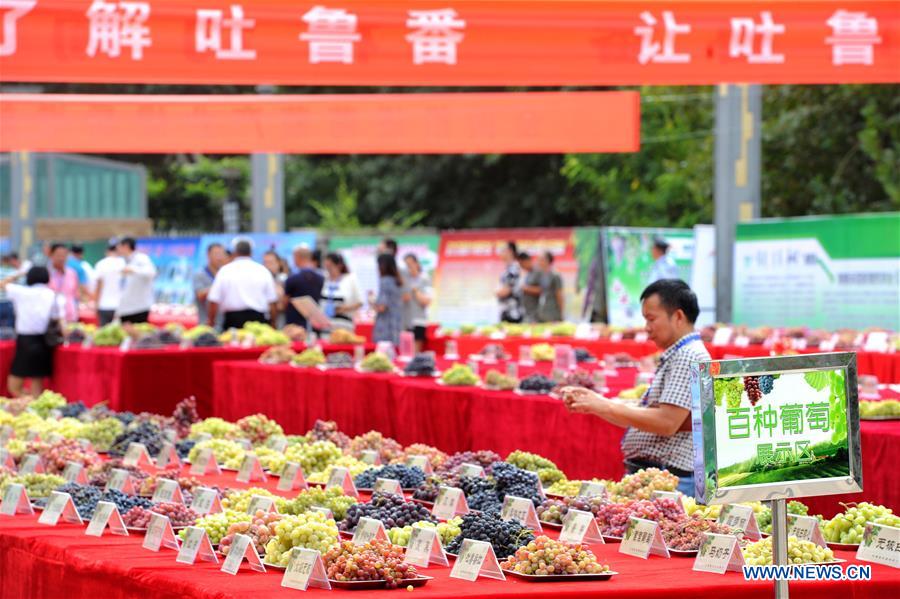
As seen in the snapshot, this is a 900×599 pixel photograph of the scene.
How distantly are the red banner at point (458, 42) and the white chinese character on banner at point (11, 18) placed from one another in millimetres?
43

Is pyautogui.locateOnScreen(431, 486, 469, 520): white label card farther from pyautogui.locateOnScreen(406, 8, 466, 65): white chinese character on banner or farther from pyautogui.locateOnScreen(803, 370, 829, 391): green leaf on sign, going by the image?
pyautogui.locateOnScreen(406, 8, 466, 65): white chinese character on banner

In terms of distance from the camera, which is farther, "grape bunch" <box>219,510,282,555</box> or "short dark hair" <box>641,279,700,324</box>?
"short dark hair" <box>641,279,700,324</box>

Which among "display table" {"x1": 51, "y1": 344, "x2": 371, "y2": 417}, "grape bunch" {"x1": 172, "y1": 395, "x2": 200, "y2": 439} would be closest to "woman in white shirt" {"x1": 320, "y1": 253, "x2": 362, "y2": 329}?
"display table" {"x1": 51, "y1": 344, "x2": 371, "y2": 417}

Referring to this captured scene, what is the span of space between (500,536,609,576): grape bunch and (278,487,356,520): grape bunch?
35.1 inches

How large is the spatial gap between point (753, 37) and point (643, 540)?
17.5 feet

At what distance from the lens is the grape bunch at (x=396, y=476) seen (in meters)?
4.98

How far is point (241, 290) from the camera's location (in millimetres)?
12219

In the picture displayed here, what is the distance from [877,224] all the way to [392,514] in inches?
393

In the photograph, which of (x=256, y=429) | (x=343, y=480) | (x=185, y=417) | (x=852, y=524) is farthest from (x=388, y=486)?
Result: (x=185, y=417)

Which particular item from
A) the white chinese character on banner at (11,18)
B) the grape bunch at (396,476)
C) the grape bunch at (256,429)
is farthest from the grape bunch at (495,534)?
the white chinese character on banner at (11,18)

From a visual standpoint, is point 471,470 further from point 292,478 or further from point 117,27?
point 117,27

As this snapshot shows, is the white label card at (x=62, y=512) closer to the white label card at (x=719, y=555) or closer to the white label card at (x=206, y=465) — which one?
the white label card at (x=206, y=465)

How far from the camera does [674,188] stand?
27.0m

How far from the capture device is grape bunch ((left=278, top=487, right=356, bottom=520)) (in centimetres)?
437
